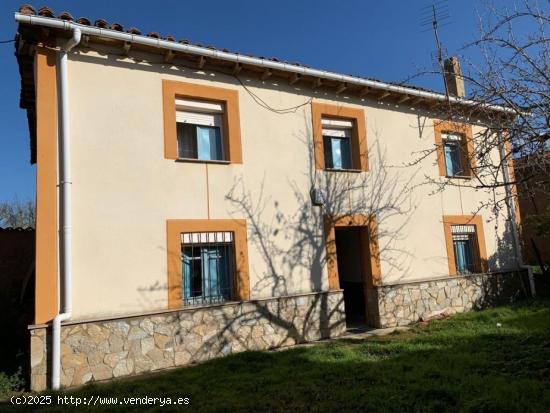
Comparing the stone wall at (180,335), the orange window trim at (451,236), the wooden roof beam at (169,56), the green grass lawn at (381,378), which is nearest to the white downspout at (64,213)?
the stone wall at (180,335)

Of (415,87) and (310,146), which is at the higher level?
(415,87)

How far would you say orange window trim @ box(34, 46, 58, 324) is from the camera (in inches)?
271

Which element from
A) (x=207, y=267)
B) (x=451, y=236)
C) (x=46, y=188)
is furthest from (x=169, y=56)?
(x=451, y=236)

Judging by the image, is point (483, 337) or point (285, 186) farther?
point (285, 186)

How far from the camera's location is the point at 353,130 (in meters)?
10.9

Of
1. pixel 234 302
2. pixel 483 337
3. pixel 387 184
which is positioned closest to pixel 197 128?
pixel 234 302

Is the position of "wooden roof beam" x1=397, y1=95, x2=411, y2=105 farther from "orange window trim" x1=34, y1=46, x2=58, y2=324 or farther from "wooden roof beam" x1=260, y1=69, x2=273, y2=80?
"orange window trim" x1=34, y1=46, x2=58, y2=324

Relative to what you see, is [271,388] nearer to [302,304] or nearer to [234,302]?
[234,302]

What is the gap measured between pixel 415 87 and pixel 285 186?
15.1ft

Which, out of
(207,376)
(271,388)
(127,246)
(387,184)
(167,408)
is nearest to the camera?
(167,408)

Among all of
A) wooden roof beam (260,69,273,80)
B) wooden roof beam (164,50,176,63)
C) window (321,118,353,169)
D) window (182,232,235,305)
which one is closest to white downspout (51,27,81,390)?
wooden roof beam (164,50,176,63)

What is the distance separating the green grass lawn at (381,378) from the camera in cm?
501

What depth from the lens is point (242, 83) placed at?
9.37 meters

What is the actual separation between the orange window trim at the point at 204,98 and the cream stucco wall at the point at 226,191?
0.13 meters
